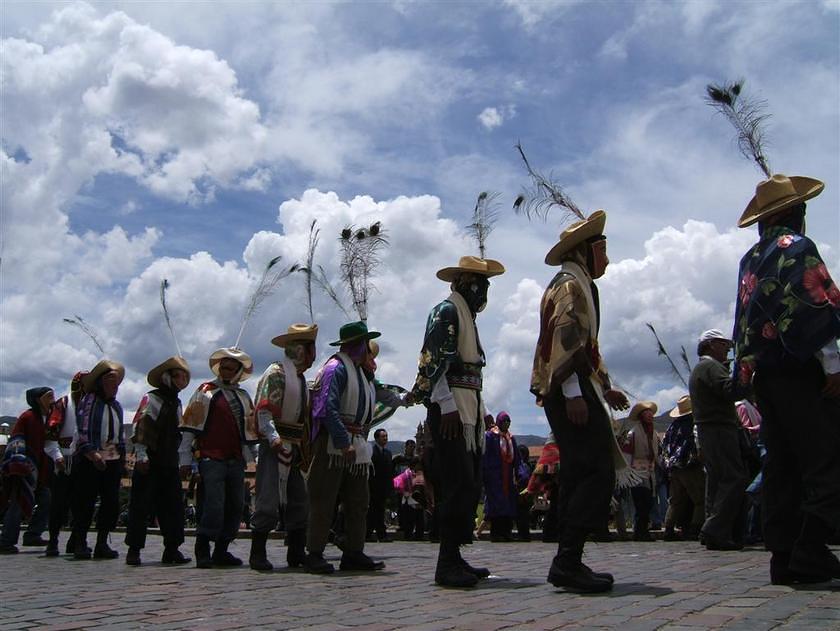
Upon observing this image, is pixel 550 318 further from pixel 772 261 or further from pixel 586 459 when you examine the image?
pixel 772 261

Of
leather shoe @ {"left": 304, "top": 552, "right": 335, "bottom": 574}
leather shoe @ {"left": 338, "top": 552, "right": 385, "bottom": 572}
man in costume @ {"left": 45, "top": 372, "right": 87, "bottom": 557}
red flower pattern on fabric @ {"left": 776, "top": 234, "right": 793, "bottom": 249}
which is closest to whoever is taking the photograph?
red flower pattern on fabric @ {"left": 776, "top": 234, "right": 793, "bottom": 249}

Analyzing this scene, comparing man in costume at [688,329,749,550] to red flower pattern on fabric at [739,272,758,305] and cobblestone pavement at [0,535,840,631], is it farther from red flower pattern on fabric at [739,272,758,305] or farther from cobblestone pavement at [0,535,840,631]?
red flower pattern on fabric at [739,272,758,305]

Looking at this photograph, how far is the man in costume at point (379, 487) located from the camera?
1307 cm

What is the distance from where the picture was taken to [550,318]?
5.17 m

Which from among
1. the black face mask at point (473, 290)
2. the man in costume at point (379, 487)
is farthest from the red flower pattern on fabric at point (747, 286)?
the man in costume at point (379, 487)

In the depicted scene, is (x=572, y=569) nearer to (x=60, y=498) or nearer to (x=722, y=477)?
(x=722, y=477)

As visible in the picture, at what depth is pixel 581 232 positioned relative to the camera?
5.35 metres

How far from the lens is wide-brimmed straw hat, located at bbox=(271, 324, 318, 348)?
7.79 meters

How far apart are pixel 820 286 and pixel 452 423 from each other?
2.29 metres

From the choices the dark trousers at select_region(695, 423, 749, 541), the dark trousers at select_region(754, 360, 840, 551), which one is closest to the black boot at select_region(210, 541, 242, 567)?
the dark trousers at select_region(695, 423, 749, 541)

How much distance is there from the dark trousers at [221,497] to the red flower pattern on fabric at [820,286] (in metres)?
5.16

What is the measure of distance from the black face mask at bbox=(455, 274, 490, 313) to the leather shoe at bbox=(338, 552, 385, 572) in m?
2.40

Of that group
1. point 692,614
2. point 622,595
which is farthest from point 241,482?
point 692,614

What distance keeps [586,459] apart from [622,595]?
75cm
